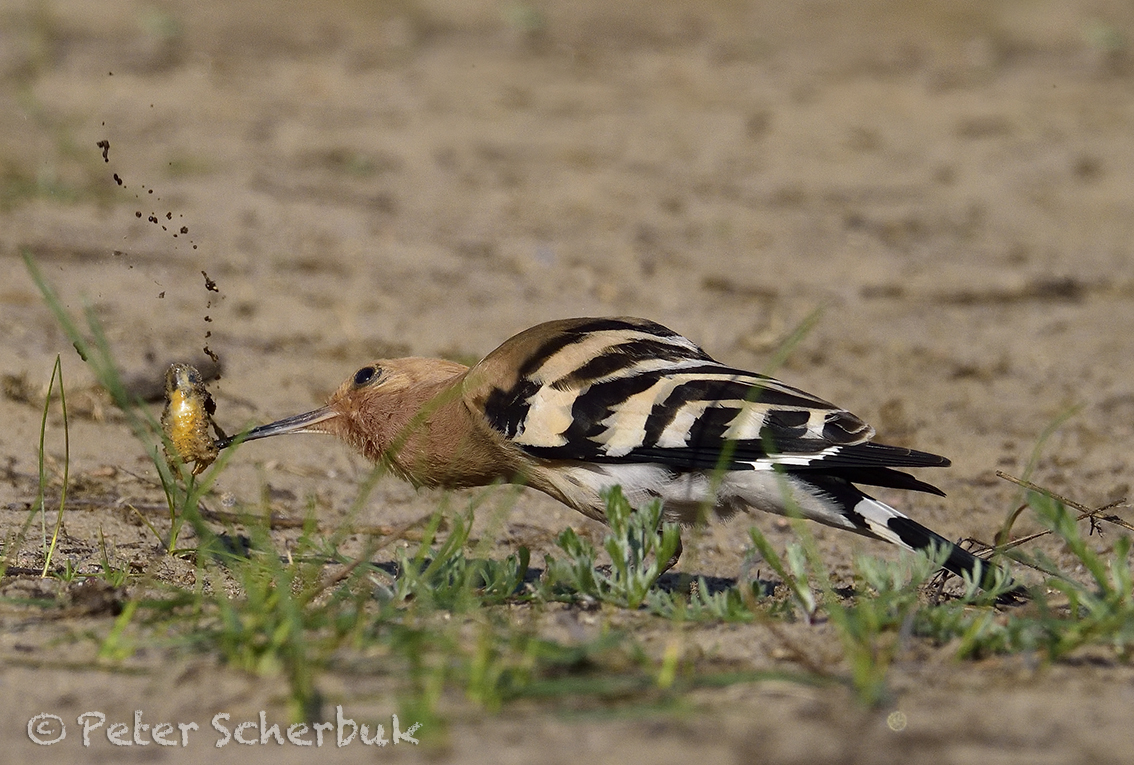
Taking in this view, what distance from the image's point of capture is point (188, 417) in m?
3.46

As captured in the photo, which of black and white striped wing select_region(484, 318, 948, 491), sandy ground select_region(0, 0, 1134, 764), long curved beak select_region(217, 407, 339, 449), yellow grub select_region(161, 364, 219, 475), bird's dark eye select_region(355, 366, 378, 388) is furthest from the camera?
bird's dark eye select_region(355, 366, 378, 388)

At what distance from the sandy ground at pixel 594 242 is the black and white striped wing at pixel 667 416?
Answer: 0.39 m

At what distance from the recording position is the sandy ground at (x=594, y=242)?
2.26 m

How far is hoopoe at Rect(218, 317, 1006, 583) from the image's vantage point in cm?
331

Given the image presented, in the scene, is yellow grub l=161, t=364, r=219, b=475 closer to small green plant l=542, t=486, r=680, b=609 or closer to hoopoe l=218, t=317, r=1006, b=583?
hoopoe l=218, t=317, r=1006, b=583

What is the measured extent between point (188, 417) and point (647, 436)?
3.53ft

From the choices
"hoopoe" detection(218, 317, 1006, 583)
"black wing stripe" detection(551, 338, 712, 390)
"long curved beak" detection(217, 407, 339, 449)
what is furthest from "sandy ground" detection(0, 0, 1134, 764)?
"black wing stripe" detection(551, 338, 712, 390)

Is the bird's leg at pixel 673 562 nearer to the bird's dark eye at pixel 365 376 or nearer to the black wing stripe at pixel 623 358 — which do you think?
the black wing stripe at pixel 623 358

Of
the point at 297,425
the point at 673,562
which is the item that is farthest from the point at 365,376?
the point at 673,562

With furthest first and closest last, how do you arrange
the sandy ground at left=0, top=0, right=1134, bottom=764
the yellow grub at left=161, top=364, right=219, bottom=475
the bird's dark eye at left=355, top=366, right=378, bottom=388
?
1. the bird's dark eye at left=355, top=366, right=378, bottom=388
2. the yellow grub at left=161, top=364, right=219, bottom=475
3. the sandy ground at left=0, top=0, right=1134, bottom=764

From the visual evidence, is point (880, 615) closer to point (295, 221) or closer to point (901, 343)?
point (901, 343)

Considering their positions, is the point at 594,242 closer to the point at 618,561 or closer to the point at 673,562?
the point at 673,562

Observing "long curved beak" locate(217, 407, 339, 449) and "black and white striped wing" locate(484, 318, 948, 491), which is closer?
"black and white striped wing" locate(484, 318, 948, 491)

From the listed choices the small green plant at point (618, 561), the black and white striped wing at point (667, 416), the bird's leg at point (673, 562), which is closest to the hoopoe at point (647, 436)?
the black and white striped wing at point (667, 416)
